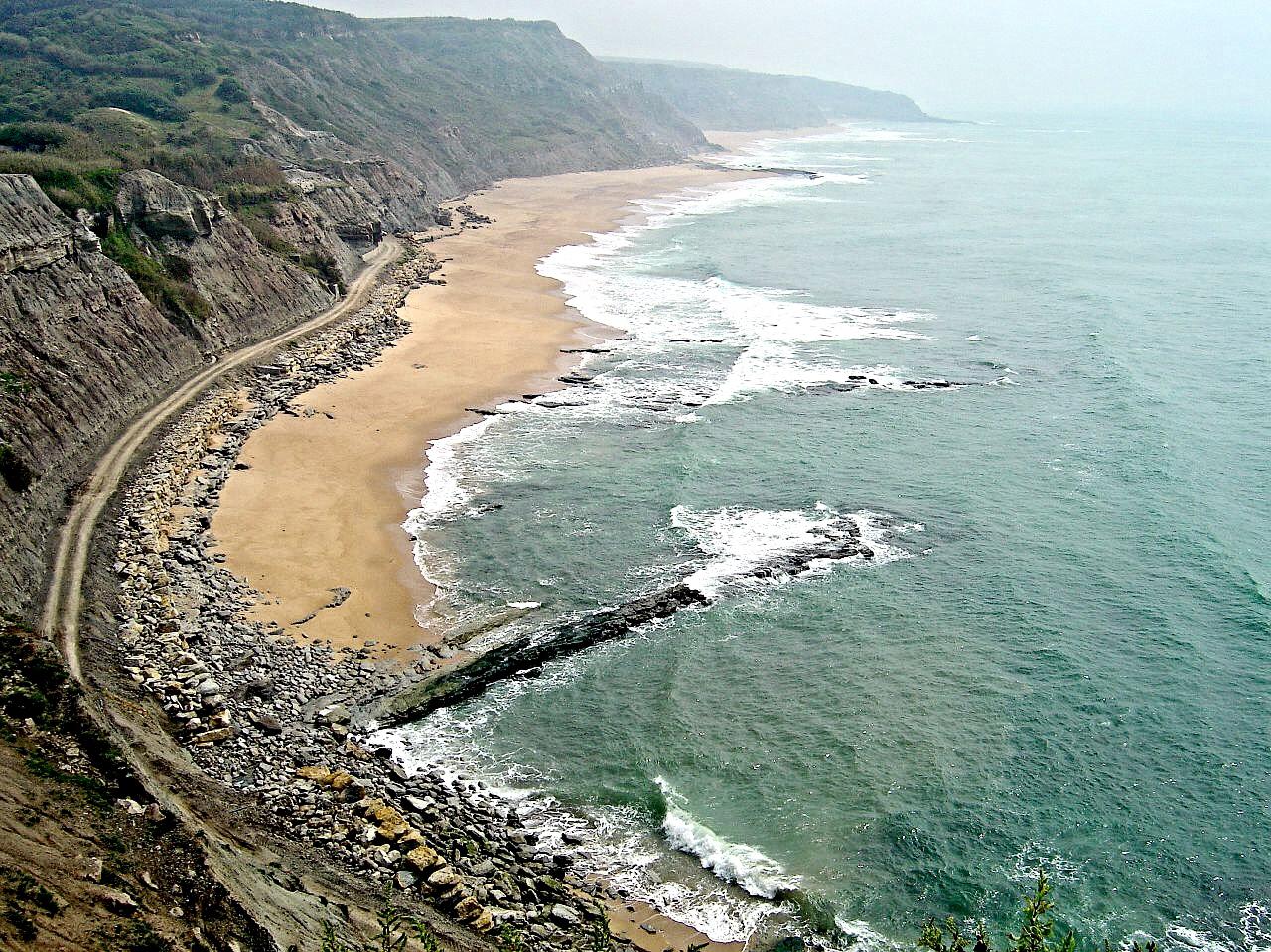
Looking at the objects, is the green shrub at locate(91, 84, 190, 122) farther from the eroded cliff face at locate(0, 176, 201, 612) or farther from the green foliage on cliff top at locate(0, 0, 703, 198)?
the eroded cliff face at locate(0, 176, 201, 612)

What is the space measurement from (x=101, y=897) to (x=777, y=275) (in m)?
75.4

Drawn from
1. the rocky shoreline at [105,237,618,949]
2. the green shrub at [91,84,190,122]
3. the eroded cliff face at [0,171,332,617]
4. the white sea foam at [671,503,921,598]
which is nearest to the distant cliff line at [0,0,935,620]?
the eroded cliff face at [0,171,332,617]

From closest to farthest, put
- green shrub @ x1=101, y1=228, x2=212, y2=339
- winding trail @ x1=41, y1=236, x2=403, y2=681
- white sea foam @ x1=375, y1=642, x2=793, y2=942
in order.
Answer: white sea foam @ x1=375, y1=642, x2=793, y2=942
winding trail @ x1=41, y1=236, x2=403, y2=681
green shrub @ x1=101, y1=228, x2=212, y2=339

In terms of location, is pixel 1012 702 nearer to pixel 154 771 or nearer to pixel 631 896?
pixel 631 896

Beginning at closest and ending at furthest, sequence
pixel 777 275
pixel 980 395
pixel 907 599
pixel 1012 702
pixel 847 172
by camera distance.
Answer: pixel 1012 702, pixel 907 599, pixel 980 395, pixel 777 275, pixel 847 172

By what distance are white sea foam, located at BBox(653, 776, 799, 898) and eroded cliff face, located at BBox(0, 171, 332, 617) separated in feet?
66.1

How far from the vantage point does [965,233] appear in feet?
343

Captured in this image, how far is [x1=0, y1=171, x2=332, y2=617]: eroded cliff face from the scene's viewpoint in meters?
34.1

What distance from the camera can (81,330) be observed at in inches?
1736

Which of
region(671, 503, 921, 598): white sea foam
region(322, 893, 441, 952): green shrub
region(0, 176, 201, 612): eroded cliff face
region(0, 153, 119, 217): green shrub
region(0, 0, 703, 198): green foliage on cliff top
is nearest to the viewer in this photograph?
region(322, 893, 441, 952): green shrub

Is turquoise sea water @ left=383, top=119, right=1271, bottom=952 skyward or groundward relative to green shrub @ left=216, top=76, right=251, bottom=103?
groundward

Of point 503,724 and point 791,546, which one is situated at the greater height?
point 791,546

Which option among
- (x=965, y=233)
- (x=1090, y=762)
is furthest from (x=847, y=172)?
(x=1090, y=762)

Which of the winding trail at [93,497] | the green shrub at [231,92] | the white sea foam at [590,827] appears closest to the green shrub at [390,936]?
the white sea foam at [590,827]
